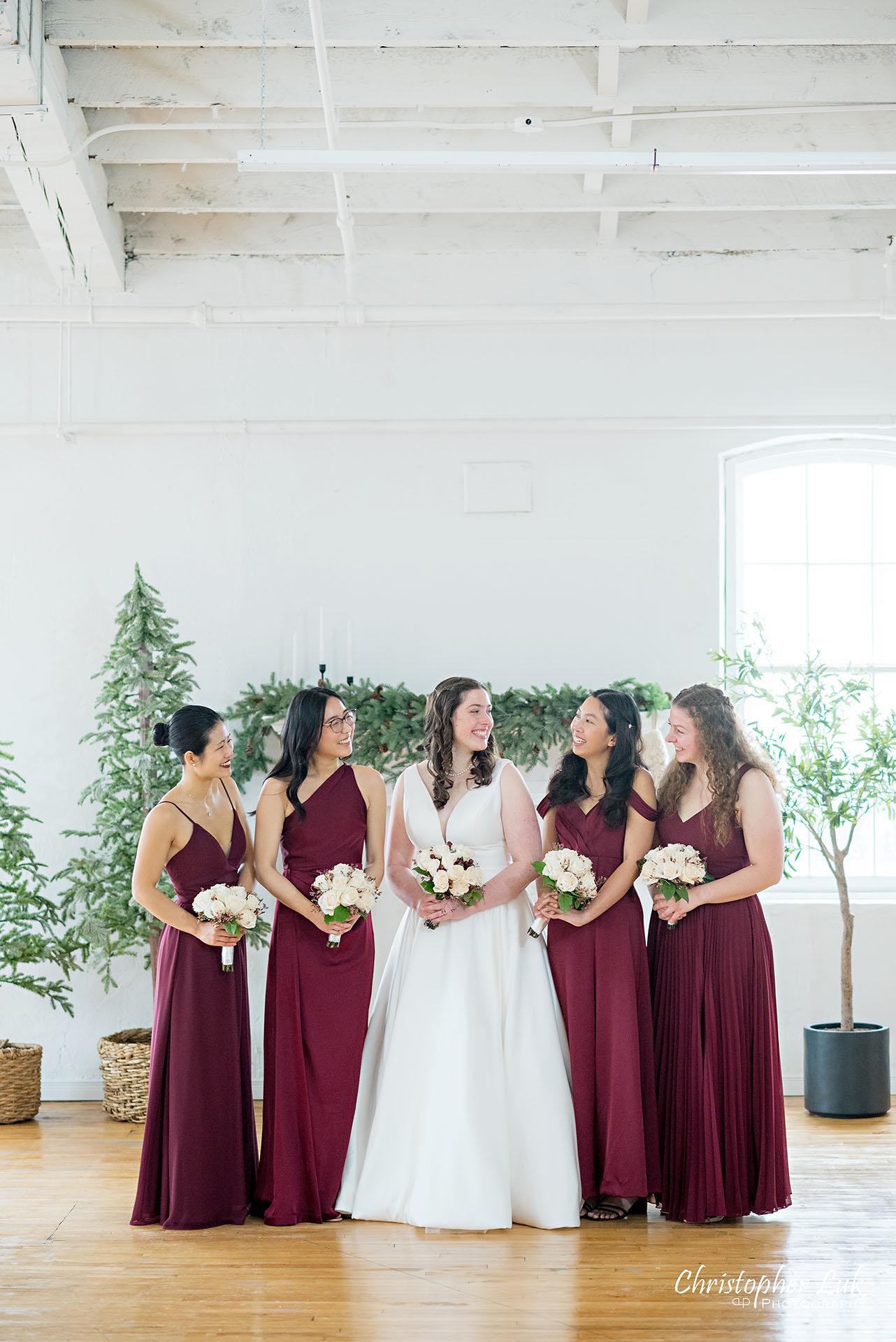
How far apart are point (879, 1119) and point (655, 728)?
2149 millimetres

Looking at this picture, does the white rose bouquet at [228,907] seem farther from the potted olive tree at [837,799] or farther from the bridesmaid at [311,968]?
the potted olive tree at [837,799]

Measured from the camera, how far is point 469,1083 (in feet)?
13.7

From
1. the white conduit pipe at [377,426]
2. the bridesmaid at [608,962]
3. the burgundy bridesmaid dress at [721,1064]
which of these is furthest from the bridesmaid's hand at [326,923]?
the white conduit pipe at [377,426]

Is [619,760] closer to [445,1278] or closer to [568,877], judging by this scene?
[568,877]

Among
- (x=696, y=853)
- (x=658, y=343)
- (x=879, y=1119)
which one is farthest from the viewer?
(x=658, y=343)

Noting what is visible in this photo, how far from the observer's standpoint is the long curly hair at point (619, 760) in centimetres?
441

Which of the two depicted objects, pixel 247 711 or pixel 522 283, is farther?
pixel 522 283

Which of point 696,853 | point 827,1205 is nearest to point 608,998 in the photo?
point 696,853

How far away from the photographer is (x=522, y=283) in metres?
6.83

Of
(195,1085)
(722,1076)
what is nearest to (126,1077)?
(195,1085)

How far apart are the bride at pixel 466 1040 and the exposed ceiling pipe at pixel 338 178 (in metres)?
2.49

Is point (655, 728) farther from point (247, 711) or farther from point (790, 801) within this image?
point (247, 711)

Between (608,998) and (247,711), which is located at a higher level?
(247,711)

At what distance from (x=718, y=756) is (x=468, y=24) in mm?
3198
